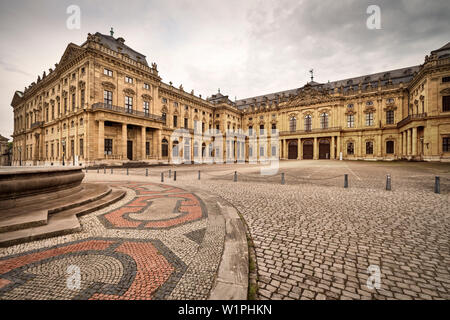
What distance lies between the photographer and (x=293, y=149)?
157 ft

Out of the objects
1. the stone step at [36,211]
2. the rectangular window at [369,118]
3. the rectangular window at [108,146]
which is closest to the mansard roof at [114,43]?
the rectangular window at [108,146]

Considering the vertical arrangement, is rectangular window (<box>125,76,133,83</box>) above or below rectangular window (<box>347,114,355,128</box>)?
above

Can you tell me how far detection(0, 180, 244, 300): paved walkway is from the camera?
1906 mm

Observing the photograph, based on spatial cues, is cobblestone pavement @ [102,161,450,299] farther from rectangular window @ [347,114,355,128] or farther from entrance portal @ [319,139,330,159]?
rectangular window @ [347,114,355,128]

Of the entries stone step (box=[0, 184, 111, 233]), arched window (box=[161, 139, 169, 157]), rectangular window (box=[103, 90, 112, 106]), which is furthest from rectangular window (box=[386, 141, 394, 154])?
rectangular window (box=[103, 90, 112, 106])

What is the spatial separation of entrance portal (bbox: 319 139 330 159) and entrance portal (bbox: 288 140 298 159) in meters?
5.66

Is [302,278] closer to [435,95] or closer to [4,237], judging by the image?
[4,237]

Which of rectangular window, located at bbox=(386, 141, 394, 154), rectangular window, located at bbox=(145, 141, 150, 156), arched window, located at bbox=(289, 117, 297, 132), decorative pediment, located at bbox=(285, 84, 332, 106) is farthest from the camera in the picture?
arched window, located at bbox=(289, 117, 297, 132)

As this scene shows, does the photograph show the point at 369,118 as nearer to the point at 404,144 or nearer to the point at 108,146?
the point at 404,144

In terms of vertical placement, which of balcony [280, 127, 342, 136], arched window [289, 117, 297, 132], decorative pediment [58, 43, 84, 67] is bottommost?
balcony [280, 127, 342, 136]

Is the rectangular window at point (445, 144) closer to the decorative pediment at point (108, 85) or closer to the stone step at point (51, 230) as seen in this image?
the stone step at point (51, 230)

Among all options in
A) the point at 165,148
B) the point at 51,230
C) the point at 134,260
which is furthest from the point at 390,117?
the point at 51,230

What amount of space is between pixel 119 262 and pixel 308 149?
161 feet

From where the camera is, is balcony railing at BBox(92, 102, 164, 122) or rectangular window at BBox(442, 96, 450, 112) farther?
rectangular window at BBox(442, 96, 450, 112)
